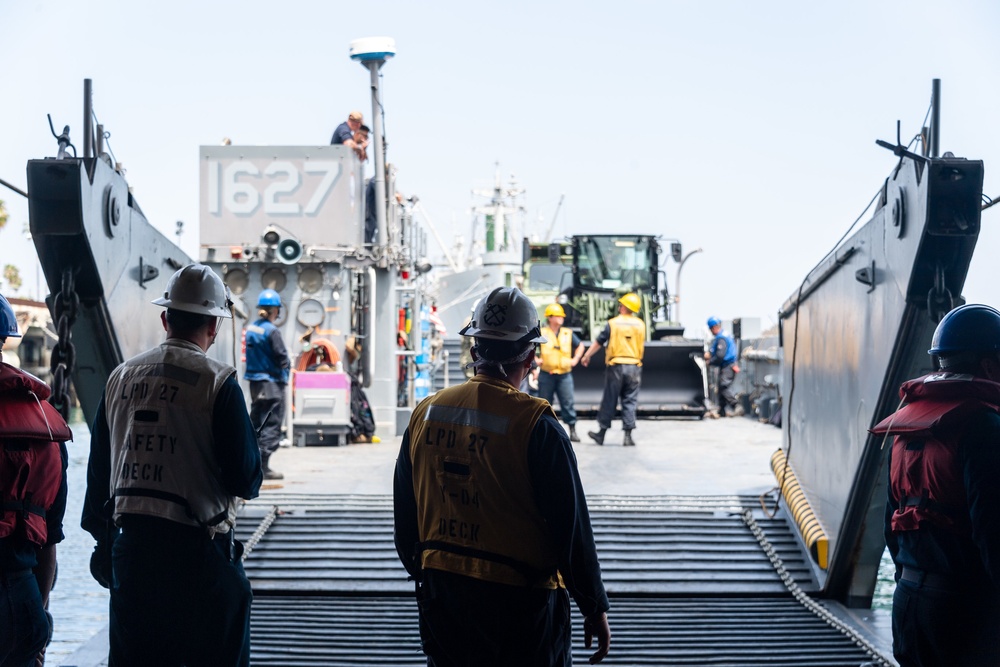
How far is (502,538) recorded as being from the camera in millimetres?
3447

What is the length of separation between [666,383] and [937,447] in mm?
15137

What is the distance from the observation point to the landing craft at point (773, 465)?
16.3 feet

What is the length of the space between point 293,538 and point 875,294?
418 centimetres

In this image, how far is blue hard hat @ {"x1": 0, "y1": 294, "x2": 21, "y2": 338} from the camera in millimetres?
3900

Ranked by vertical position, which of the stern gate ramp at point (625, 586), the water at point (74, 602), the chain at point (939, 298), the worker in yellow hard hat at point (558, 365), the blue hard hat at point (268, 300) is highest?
the chain at point (939, 298)

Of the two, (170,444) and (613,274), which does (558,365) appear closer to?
(613,274)

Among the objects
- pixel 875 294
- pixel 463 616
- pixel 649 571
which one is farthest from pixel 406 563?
pixel 649 571

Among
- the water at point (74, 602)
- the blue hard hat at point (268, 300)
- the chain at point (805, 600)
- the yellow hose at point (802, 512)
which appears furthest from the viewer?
the blue hard hat at point (268, 300)

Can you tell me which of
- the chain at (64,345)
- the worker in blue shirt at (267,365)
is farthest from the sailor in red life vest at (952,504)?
the worker in blue shirt at (267,365)

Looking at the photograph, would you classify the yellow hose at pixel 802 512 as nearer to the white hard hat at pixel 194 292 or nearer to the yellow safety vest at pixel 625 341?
the yellow safety vest at pixel 625 341

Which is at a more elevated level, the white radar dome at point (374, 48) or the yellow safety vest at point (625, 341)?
the white radar dome at point (374, 48)

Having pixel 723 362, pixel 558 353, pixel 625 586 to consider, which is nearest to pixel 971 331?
pixel 625 586

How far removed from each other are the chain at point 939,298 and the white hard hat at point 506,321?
2.18 m

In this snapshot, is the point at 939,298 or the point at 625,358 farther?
the point at 625,358
